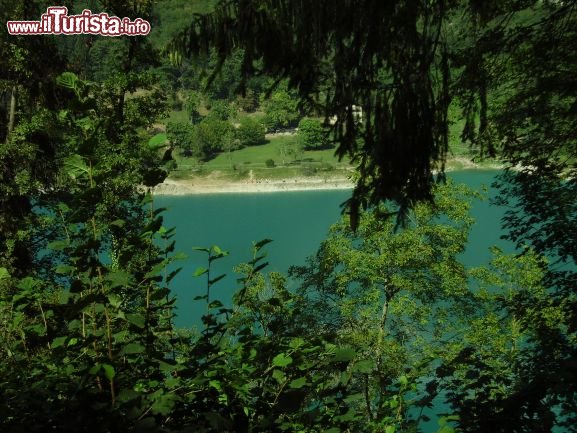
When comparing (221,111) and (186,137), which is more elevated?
(221,111)

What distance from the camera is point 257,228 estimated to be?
6019 centimetres

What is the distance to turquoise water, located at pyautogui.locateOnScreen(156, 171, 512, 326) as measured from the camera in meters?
38.3

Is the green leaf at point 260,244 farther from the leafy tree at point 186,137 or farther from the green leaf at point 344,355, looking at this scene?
the leafy tree at point 186,137

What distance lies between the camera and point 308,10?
334cm

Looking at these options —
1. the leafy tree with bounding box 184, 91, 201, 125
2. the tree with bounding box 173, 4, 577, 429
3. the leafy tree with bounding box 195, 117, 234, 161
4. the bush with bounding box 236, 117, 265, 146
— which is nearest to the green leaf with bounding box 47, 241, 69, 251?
the tree with bounding box 173, 4, 577, 429

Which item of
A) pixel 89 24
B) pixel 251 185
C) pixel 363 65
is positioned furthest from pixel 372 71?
pixel 251 185

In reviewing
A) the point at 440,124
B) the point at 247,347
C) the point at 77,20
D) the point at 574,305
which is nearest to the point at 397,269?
Result: the point at 77,20

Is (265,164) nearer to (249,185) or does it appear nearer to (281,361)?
(249,185)

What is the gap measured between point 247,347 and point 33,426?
0.79 meters

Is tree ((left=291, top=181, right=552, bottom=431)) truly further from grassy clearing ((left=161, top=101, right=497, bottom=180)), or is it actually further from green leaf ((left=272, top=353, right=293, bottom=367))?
grassy clearing ((left=161, top=101, right=497, bottom=180))

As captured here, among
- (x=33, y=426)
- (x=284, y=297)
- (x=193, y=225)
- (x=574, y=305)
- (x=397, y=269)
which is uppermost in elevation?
(x=284, y=297)

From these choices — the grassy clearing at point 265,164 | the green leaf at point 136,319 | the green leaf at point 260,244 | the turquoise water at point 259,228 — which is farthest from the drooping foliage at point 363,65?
the grassy clearing at point 265,164

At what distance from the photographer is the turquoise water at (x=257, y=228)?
3831cm

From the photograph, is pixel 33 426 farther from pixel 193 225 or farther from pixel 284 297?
pixel 193 225
